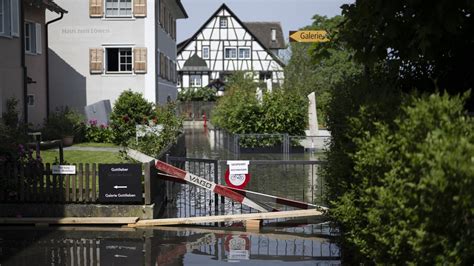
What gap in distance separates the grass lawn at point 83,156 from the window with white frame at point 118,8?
12574 millimetres

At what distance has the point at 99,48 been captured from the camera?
34.3 m

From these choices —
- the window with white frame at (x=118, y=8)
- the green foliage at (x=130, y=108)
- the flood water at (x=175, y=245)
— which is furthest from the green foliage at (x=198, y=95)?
the flood water at (x=175, y=245)

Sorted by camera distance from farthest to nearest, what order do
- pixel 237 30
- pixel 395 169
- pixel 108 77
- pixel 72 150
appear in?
pixel 237 30 < pixel 108 77 < pixel 72 150 < pixel 395 169

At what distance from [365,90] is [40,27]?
74.4 ft

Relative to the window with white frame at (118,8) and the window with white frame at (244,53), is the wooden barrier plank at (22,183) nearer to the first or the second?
the window with white frame at (118,8)

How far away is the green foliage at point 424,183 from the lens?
4.30 metres

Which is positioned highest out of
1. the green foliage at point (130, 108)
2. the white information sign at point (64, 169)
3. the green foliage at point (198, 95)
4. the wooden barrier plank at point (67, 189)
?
the green foliage at point (198, 95)

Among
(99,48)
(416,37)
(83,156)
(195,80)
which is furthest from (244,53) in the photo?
(416,37)

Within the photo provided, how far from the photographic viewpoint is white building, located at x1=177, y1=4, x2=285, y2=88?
75125 mm

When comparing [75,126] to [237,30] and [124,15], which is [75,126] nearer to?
[124,15]

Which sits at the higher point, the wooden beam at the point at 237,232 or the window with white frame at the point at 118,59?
the window with white frame at the point at 118,59

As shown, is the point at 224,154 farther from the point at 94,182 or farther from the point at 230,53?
the point at 230,53

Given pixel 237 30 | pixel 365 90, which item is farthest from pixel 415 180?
pixel 237 30

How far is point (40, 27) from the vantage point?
90.5 feet
